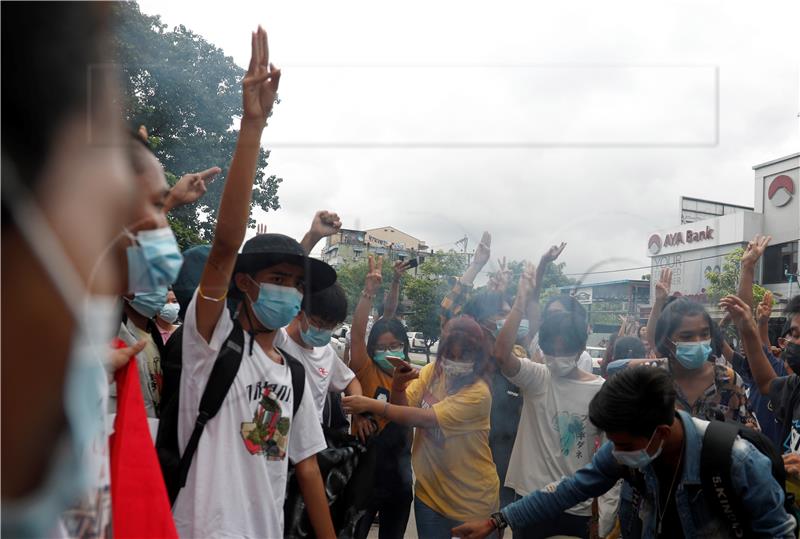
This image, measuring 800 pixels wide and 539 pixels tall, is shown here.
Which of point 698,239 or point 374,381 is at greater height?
point 698,239

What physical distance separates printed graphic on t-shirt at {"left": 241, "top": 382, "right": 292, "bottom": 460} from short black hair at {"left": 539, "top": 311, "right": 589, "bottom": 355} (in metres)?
1.64

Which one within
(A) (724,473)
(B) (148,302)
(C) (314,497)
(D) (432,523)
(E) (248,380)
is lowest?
(D) (432,523)

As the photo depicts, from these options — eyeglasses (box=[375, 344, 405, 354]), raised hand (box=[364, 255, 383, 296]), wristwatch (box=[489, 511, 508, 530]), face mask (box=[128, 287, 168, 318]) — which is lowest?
wristwatch (box=[489, 511, 508, 530])

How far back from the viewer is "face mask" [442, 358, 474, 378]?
3117 millimetres

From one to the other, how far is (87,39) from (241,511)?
1.55 meters

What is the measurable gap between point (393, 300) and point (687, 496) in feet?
5.08

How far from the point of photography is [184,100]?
209cm

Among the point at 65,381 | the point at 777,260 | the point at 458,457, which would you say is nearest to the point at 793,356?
the point at 458,457

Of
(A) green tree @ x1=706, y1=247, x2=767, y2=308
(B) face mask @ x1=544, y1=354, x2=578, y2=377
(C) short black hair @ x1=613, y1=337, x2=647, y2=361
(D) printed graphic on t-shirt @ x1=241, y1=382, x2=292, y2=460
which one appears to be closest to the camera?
(D) printed graphic on t-shirt @ x1=241, y1=382, x2=292, y2=460

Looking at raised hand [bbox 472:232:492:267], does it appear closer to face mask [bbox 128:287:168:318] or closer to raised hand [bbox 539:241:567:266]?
raised hand [bbox 539:241:567:266]

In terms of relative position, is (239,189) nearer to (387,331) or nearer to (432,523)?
(387,331)

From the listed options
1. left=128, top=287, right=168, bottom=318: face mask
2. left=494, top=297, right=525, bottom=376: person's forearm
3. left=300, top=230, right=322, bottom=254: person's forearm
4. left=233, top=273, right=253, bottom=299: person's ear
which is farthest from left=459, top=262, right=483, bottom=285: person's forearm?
left=128, top=287, right=168, bottom=318: face mask

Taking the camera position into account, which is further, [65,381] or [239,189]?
[239,189]

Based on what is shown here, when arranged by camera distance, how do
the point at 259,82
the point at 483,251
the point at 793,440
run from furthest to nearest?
the point at 793,440 → the point at 483,251 → the point at 259,82
